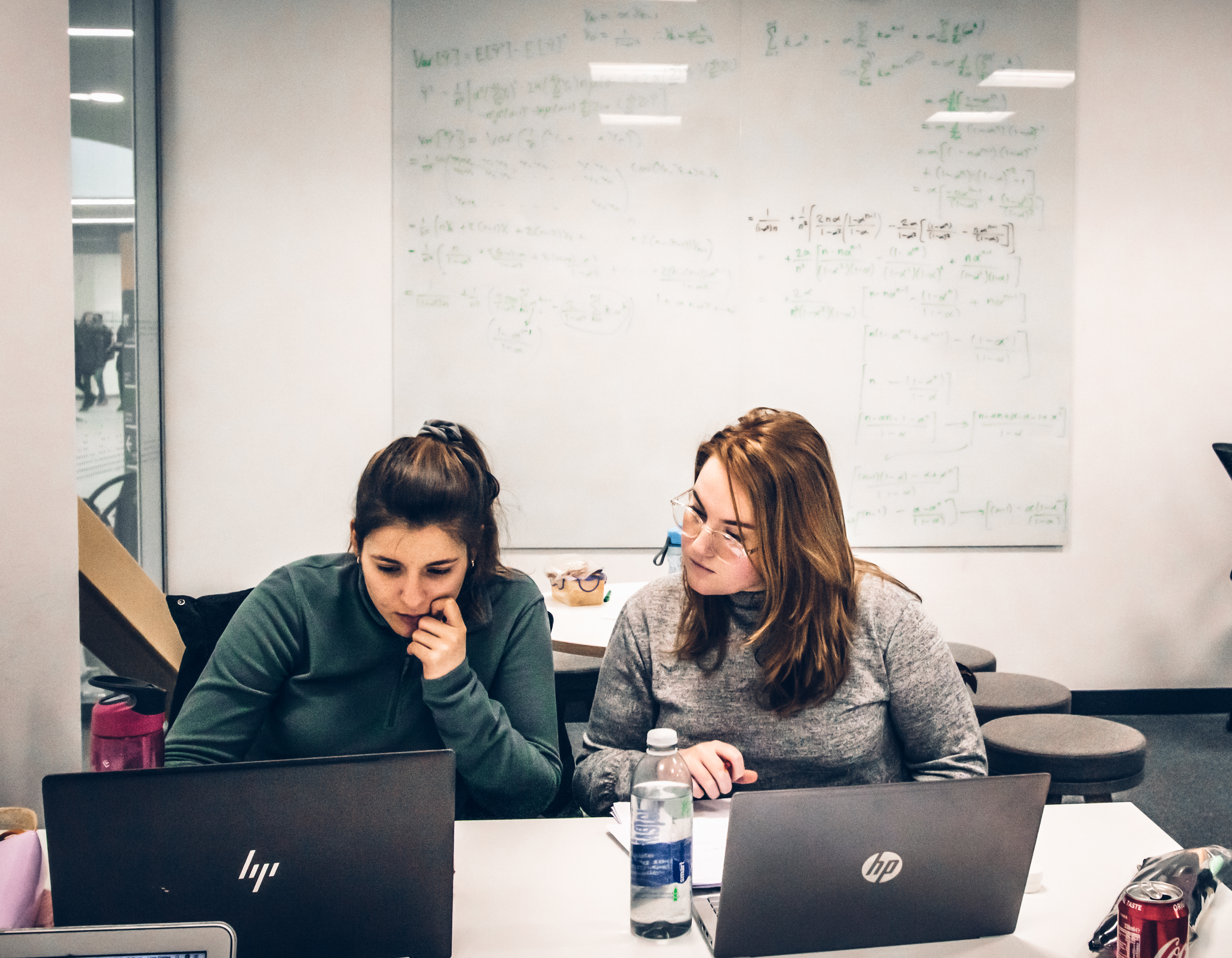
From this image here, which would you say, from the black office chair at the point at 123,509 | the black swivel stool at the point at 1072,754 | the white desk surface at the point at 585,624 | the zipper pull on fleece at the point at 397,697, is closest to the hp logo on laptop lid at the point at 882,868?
the zipper pull on fleece at the point at 397,697

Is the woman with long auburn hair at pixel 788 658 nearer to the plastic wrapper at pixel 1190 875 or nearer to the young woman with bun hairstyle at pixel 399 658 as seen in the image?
the young woman with bun hairstyle at pixel 399 658

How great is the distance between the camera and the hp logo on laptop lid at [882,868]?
925mm

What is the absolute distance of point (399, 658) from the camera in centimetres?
142

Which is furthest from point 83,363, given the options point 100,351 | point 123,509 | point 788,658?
point 788,658

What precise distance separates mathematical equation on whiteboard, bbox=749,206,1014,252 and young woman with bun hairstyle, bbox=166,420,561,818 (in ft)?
7.65

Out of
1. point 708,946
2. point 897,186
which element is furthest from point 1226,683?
point 708,946

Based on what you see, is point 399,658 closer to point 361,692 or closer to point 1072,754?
point 361,692

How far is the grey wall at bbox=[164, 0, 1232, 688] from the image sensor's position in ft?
10.8

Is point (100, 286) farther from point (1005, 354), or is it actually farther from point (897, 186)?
point (1005, 354)

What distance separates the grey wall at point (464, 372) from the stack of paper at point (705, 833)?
2.22m

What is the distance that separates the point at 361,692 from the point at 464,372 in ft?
7.01

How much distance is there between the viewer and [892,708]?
1.43m

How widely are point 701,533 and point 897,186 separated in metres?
2.52

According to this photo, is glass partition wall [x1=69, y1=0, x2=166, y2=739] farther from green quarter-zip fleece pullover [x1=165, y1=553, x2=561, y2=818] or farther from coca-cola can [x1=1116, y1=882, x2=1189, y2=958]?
coca-cola can [x1=1116, y1=882, x2=1189, y2=958]
